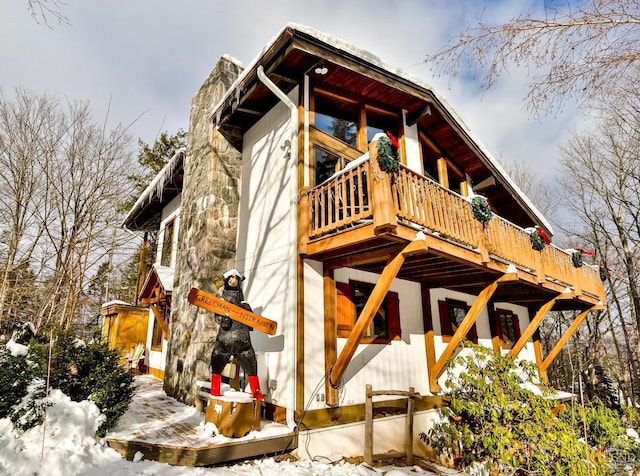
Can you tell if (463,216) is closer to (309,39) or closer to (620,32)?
(620,32)

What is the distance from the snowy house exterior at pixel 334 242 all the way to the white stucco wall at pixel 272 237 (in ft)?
0.12

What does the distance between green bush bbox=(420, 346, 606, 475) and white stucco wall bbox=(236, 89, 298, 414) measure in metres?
3.01

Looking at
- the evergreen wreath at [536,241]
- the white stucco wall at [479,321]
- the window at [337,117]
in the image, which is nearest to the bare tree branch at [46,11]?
the window at [337,117]

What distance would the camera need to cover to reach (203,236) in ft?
23.1

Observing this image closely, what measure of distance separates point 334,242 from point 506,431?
3699 mm

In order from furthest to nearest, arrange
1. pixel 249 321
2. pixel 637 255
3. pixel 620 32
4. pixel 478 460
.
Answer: pixel 637 255 < pixel 478 460 < pixel 249 321 < pixel 620 32

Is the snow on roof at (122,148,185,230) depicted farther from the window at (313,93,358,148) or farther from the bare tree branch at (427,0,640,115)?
the bare tree branch at (427,0,640,115)

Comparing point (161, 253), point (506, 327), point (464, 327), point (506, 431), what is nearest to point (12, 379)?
point (506, 431)

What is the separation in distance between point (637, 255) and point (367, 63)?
15.9m

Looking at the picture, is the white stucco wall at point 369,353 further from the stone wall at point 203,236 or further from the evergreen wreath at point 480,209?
the stone wall at point 203,236

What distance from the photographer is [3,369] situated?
395 centimetres

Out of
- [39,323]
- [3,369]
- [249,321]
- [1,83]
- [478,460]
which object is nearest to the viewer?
[3,369]

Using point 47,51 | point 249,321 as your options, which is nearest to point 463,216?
point 249,321

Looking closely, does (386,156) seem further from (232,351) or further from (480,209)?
(232,351)
